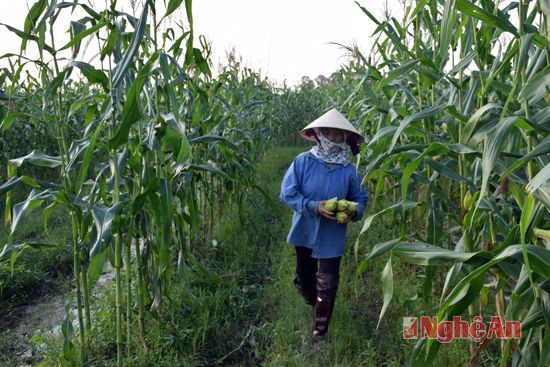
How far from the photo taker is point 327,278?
3012 mm

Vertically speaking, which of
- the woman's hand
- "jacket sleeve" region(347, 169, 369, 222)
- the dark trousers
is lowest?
the dark trousers

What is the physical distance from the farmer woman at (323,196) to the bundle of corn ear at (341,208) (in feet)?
0.19

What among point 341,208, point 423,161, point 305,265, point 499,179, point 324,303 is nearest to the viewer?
point 499,179

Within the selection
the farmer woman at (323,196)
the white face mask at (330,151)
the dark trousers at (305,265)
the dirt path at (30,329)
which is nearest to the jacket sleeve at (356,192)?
the farmer woman at (323,196)

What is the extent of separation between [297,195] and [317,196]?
0.14m

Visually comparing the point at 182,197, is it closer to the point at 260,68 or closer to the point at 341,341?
the point at 341,341

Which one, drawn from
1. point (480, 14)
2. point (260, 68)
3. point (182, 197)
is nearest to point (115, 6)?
point (182, 197)

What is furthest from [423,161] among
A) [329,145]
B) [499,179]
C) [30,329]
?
[30,329]

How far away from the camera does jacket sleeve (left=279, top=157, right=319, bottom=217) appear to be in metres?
3.00

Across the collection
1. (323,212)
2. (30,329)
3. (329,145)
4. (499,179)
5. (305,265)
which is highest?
(329,145)

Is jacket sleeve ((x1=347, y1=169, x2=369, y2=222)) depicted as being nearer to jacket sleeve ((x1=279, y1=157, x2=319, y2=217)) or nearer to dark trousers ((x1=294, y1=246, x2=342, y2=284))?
jacket sleeve ((x1=279, y1=157, x2=319, y2=217))

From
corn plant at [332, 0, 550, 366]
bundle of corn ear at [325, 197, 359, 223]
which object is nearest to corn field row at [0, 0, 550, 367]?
corn plant at [332, 0, 550, 366]

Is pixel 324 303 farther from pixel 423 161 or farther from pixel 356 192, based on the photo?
pixel 423 161

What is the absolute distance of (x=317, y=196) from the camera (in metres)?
3.09
